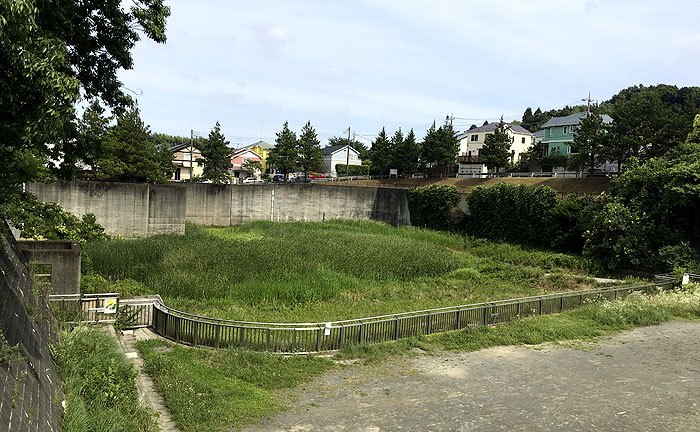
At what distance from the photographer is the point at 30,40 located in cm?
621

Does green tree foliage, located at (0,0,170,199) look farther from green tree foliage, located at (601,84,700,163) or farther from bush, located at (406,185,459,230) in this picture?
green tree foliage, located at (601,84,700,163)

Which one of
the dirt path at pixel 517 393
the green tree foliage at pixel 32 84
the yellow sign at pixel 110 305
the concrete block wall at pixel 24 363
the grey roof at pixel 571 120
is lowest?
the dirt path at pixel 517 393

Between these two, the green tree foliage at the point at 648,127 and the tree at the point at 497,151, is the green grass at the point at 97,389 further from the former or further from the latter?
the tree at the point at 497,151

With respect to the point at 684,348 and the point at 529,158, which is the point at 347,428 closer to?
the point at 684,348

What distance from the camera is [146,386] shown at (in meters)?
11.1

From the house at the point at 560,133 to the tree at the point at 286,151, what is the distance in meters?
30.5

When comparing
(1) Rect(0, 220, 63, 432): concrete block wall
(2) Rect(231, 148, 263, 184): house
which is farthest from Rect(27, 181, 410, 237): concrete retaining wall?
(2) Rect(231, 148, 263, 184): house

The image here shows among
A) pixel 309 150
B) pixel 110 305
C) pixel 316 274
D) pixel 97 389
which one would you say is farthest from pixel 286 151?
pixel 97 389

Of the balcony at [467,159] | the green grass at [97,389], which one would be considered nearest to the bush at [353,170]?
the balcony at [467,159]

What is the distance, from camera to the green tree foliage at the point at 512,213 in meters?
33.2

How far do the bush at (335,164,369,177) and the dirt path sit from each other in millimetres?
64004

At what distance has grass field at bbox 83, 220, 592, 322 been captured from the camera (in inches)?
758

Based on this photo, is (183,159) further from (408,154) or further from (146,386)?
(146,386)

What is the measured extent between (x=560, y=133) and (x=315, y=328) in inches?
2090
